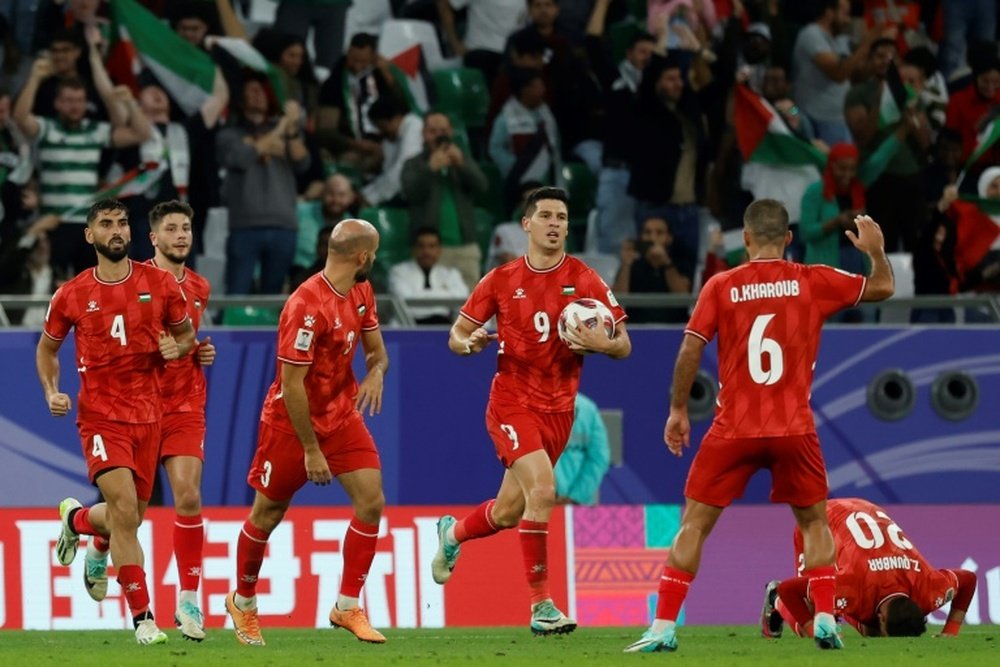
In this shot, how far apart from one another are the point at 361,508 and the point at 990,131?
9.00 m

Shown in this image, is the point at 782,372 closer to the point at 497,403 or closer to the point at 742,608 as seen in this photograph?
the point at 497,403

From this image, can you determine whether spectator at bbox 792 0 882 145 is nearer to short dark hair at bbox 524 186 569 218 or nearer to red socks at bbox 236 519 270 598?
short dark hair at bbox 524 186 569 218

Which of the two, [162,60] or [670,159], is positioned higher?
[162,60]

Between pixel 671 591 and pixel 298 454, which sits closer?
pixel 671 591

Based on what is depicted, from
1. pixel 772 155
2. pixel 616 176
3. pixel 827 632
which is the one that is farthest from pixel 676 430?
pixel 772 155

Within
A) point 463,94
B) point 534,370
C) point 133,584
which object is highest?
point 463,94

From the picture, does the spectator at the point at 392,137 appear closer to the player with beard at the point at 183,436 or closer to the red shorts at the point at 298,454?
the player with beard at the point at 183,436

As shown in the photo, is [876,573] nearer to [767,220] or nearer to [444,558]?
[767,220]

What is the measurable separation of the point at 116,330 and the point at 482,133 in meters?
7.88

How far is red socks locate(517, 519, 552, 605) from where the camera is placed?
1196 centimetres

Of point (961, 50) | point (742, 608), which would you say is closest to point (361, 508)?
point (742, 608)

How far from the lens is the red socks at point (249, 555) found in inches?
472

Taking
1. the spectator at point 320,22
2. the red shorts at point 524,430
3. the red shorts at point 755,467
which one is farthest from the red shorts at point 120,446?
the spectator at point 320,22

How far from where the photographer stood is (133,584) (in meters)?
11.3
